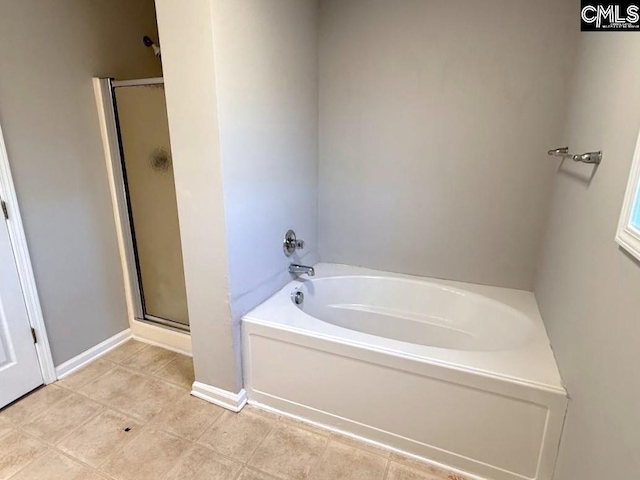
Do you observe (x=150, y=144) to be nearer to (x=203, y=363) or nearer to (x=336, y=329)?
(x=203, y=363)

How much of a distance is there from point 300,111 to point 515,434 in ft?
6.26

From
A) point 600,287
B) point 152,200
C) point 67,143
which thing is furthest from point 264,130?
point 600,287

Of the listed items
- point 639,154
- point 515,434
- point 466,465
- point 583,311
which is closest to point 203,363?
point 466,465

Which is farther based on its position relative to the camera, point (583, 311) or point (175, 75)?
point (175, 75)

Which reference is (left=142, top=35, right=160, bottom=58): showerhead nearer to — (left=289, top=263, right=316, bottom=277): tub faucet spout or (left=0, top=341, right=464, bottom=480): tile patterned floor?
(left=289, top=263, right=316, bottom=277): tub faucet spout

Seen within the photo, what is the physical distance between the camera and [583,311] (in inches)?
47.4

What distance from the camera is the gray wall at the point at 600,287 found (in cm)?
88

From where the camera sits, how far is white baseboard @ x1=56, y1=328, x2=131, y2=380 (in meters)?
2.10

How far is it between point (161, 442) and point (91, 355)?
3.10 ft

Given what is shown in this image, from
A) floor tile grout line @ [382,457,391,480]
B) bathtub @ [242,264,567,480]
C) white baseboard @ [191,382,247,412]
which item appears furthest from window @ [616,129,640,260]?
white baseboard @ [191,382,247,412]

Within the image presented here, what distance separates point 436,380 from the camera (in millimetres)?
1472

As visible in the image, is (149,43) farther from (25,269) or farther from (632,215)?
(632,215)

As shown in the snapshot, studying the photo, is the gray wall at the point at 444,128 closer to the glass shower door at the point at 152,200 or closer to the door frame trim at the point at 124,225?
the glass shower door at the point at 152,200

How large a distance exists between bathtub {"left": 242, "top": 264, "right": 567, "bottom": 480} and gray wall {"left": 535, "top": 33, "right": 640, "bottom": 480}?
0.39ft
